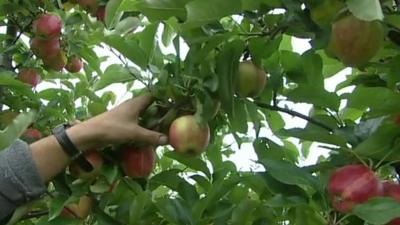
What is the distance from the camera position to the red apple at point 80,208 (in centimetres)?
148

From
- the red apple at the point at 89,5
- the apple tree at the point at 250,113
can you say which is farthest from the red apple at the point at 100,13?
the apple tree at the point at 250,113

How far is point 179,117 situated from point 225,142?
108 centimetres

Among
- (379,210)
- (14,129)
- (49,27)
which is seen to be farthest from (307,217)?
(49,27)

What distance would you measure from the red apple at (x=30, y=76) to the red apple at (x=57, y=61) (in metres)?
0.07

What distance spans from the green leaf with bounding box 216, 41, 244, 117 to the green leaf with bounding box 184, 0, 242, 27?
151 mm

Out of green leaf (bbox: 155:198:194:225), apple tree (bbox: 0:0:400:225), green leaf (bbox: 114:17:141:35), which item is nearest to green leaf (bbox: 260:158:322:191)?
apple tree (bbox: 0:0:400:225)

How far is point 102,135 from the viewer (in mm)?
1394

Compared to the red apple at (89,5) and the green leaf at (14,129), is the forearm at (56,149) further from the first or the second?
the red apple at (89,5)

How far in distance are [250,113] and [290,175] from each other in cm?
27

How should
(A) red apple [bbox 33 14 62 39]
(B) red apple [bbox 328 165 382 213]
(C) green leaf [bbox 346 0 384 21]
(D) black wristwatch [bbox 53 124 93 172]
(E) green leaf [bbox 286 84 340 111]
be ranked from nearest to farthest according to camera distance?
1. (C) green leaf [bbox 346 0 384 21]
2. (B) red apple [bbox 328 165 382 213]
3. (E) green leaf [bbox 286 84 340 111]
4. (D) black wristwatch [bbox 53 124 93 172]
5. (A) red apple [bbox 33 14 62 39]

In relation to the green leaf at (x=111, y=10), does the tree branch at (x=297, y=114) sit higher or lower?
lower

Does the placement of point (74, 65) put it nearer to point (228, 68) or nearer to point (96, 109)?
point (96, 109)

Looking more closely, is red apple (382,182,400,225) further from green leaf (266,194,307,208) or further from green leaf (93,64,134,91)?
green leaf (93,64,134,91)

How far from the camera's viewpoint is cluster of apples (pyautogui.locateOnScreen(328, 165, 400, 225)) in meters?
1.07
